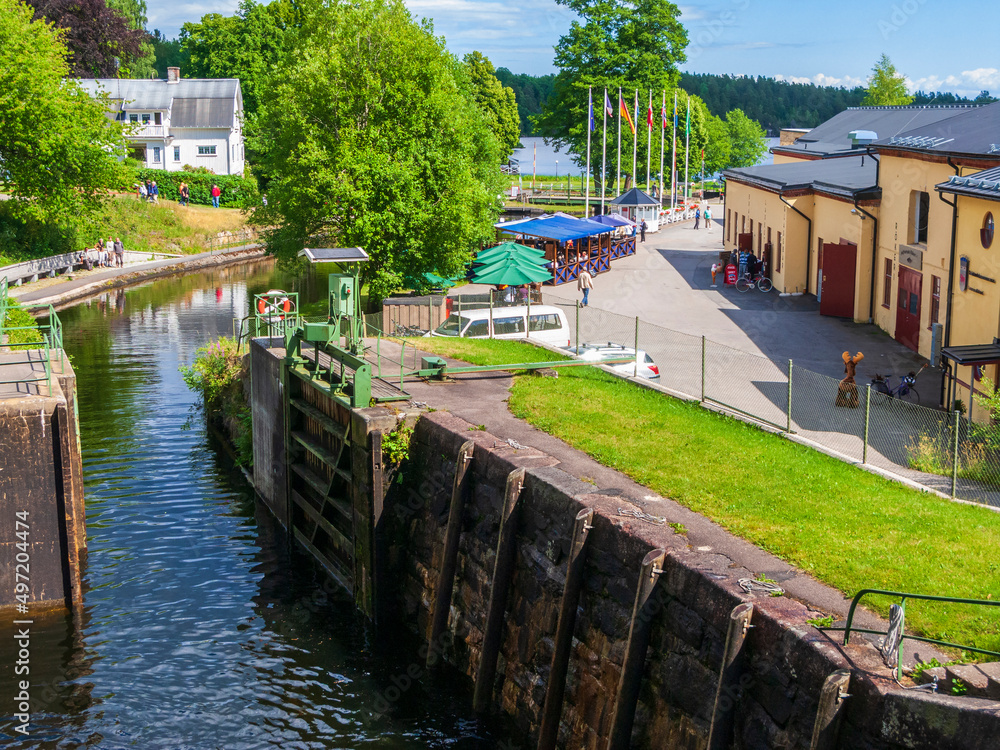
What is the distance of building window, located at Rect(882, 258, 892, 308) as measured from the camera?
30.6 metres

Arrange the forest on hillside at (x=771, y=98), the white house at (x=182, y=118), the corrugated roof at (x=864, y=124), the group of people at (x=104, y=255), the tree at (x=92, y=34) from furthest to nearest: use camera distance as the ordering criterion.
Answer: the forest on hillside at (x=771, y=98) < the white house at (x=182, y=118) < the tree at (x=92, y=34) < the group of people at (x=104, y=255) < the corrugated roof at (x=864, y=124)

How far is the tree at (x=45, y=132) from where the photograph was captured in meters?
47.8

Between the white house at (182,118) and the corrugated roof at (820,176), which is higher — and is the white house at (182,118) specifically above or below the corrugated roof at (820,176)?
above

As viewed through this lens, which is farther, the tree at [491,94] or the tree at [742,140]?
the tree at [742,140]

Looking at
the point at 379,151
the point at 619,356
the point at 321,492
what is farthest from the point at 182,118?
the point at 321,492

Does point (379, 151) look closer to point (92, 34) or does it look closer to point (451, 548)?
point (451, 548)

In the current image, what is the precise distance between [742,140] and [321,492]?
102 m

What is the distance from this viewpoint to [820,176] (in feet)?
125

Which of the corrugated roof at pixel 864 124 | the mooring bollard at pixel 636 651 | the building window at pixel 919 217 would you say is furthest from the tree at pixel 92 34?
the mooring bollard at pixel 636 651

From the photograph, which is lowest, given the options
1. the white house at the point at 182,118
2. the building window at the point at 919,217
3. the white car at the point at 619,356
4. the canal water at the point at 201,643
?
the canal water at the point at 201,643

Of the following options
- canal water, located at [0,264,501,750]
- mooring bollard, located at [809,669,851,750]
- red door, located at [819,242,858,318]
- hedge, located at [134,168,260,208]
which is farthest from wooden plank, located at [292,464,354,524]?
hedge, located at [134,168,260,208]

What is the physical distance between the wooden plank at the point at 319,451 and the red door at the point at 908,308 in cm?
1687

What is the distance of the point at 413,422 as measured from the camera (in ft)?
55.3

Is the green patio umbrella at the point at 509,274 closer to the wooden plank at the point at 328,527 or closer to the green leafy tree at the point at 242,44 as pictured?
the wooden plank at the point at 328,527
